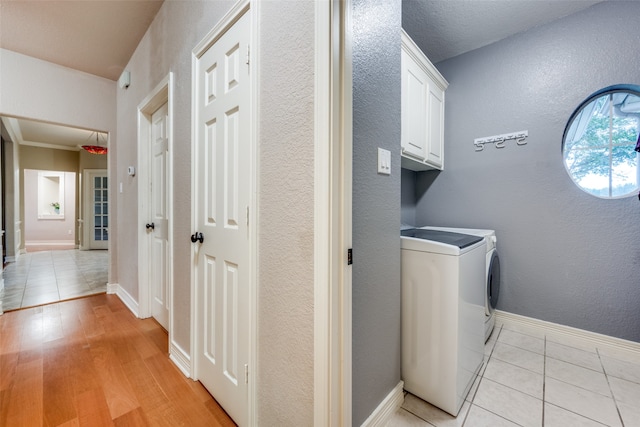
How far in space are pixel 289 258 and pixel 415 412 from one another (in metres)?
1.16

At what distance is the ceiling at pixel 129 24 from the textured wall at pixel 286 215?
4.95ft

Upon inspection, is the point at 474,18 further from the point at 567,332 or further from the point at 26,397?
the point at 26,397

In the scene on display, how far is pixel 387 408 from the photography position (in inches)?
50.1

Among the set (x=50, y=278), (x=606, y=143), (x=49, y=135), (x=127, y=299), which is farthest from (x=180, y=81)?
(x=49, y=135)

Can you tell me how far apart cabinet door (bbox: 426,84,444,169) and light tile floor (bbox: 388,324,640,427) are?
5.47 ft

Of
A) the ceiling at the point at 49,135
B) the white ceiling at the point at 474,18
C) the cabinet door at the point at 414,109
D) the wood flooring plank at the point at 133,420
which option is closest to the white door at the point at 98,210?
the ceiling at the point at 49,135

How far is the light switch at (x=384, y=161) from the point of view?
3.93 feet

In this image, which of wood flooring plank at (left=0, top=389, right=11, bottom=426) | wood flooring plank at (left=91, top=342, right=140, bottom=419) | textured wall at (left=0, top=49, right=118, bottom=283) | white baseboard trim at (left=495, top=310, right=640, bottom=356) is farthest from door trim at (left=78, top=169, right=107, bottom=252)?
white baseboard trim at (left=495, top=310, right=640, bottom=356)

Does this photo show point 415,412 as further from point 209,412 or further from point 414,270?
point 209,412

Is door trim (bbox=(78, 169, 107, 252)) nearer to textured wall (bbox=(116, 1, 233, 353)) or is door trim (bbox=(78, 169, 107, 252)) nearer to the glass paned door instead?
the glass paned door

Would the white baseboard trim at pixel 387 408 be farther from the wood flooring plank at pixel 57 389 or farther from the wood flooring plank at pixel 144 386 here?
the wood flooring plank at pixel 57 389

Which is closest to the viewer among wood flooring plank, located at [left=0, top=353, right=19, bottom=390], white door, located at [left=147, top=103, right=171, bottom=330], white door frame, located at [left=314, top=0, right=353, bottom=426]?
white door frame, located at [left=314, top=0, right=353, bottom=426]

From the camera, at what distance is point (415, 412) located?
52.7 inches

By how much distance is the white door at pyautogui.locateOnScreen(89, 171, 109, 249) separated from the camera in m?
6.43
